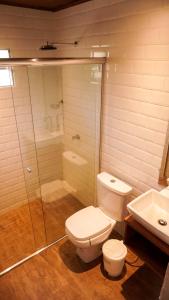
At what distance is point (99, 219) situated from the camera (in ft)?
6.82

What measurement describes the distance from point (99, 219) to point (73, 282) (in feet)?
2.09

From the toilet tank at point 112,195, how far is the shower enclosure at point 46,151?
372mm

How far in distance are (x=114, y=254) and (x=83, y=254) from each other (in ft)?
1.16

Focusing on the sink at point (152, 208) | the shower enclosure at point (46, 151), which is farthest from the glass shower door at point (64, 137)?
the sink at point (152, 208)

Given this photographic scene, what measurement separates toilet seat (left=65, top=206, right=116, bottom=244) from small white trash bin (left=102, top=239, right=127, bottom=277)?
15 cm

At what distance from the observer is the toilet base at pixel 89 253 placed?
206cm

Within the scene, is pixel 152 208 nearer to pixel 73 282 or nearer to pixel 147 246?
pixel 147 246

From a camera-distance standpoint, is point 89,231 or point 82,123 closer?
point 89,231

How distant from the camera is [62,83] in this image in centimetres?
243

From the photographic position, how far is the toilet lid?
1.92 meters

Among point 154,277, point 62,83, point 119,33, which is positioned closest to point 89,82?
point 62,83

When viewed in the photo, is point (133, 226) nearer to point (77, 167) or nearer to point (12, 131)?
point (77, 167)

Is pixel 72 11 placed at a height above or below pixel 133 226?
above

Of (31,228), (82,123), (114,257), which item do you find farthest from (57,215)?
(82,123)
